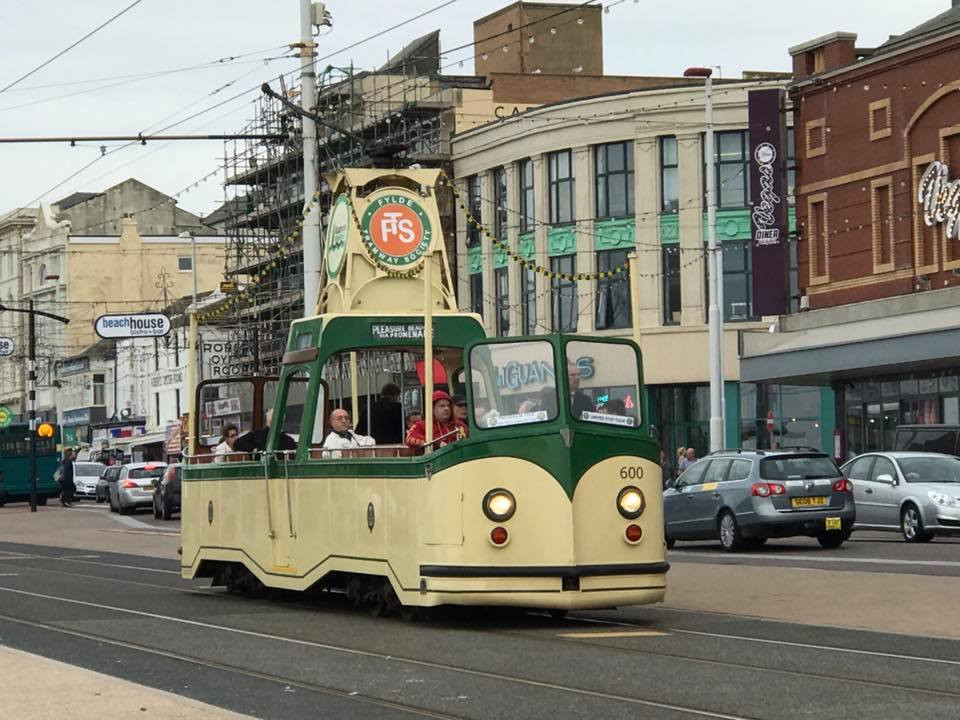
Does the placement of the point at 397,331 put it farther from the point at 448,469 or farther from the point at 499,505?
the point at 499,505

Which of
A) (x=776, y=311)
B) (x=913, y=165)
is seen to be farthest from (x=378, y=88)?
(x=913, y=165)

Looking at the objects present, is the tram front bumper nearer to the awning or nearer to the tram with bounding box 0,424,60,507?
the awning

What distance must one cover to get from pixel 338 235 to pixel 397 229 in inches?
25.4

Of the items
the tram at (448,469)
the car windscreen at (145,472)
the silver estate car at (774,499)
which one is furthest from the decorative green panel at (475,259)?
the tram at (448,469)

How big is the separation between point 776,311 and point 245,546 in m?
34.4

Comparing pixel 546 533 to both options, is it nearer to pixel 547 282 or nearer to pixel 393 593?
pixel 393 593

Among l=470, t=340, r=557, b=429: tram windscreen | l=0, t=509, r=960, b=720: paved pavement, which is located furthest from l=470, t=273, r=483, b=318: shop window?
l=470, t=340, r=557, b=429: tram windscreen

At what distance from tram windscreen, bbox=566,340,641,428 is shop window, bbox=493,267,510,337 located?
1919 inches

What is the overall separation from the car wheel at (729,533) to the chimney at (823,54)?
22.6 metres

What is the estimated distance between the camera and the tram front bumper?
595 inches

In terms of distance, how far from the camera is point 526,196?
213ft

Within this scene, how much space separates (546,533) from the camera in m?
15.2

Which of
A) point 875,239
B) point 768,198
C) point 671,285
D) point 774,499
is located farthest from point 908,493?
point 671,285

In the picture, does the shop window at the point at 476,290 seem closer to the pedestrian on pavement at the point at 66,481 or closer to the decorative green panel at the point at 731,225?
the decorative green panel at the point at 731,225
